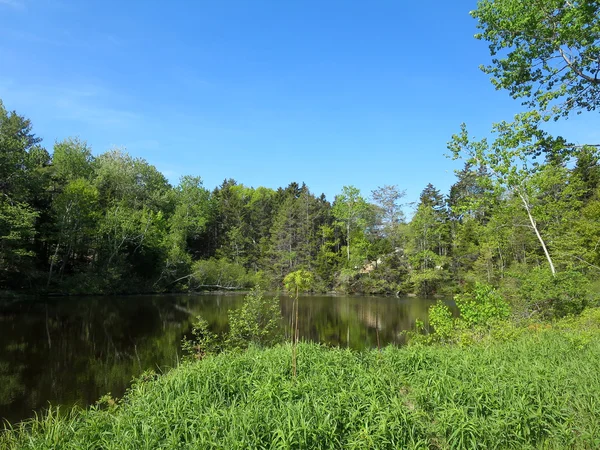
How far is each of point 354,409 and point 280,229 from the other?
5007 centimetres

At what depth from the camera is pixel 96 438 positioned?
402 cm

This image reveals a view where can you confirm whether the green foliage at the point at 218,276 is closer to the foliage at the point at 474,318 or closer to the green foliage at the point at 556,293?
the foliage at the point at 474,318

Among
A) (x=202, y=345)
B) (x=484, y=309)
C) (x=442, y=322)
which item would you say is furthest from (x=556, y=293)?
(x=202, y=345)

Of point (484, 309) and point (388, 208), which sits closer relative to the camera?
point (484, 309)

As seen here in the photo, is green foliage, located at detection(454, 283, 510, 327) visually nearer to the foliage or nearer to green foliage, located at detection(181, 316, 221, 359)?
the foliage

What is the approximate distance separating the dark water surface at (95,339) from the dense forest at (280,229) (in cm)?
660

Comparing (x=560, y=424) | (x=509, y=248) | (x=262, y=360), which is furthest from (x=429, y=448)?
(x=509, y=248)

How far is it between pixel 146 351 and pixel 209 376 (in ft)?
28.9

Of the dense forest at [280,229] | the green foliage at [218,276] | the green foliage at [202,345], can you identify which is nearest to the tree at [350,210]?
the dense forest at [280,229]

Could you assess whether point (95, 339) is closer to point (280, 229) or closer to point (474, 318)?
point (474, 318)

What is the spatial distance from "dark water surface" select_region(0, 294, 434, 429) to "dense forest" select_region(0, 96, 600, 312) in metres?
6.60

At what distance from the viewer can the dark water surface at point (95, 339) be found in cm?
904

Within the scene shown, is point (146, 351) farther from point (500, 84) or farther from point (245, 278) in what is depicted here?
point (245, 278)

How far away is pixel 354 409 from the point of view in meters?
4.29
